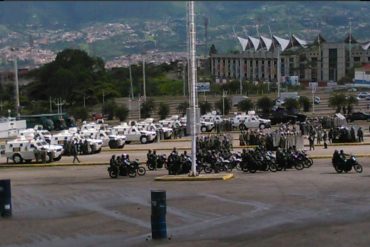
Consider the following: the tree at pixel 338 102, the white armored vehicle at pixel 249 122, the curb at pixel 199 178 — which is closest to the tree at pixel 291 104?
the tree at pixel 338 102

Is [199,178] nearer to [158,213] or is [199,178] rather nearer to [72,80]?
[158,213]

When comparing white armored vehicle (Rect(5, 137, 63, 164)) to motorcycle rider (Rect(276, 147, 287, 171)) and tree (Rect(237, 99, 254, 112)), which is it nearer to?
motorcycle rider (Rect(276, 147, 287, 171))

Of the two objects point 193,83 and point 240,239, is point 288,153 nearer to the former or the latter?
point 193,83

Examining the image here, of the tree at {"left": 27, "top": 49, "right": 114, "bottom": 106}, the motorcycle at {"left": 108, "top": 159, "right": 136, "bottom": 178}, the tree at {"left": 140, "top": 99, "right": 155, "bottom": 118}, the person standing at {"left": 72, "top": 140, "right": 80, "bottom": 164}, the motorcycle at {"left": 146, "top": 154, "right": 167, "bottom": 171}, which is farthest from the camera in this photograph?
the tree at {"left": 27, "top": 49, "right": 114, "bottom": 106}

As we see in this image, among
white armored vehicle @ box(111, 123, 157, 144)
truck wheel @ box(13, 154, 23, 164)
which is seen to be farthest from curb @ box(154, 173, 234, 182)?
white armored vehicle @ box(111, 123, 157, 144)

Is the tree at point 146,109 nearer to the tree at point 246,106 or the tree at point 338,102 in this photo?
the tree at point 246,106

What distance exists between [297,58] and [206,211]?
11663cm

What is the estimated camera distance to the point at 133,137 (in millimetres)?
53469

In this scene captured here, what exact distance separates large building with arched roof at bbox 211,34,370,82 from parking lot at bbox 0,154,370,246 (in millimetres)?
101362

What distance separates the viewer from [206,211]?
19594mm

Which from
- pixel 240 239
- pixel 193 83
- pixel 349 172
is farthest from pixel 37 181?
pixel 240 239

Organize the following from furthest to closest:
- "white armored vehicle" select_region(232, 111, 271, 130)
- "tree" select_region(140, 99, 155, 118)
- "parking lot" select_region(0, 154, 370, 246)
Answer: "tree" select_region(140, 99, 155, 118), "white armored vehicle" select_region(232, 111, 271, 130), "parking lot" select_region(0, 154, 370, 246)

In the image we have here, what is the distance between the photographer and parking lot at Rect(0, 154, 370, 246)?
51.9 ft

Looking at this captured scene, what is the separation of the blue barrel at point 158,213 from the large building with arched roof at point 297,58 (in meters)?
112
